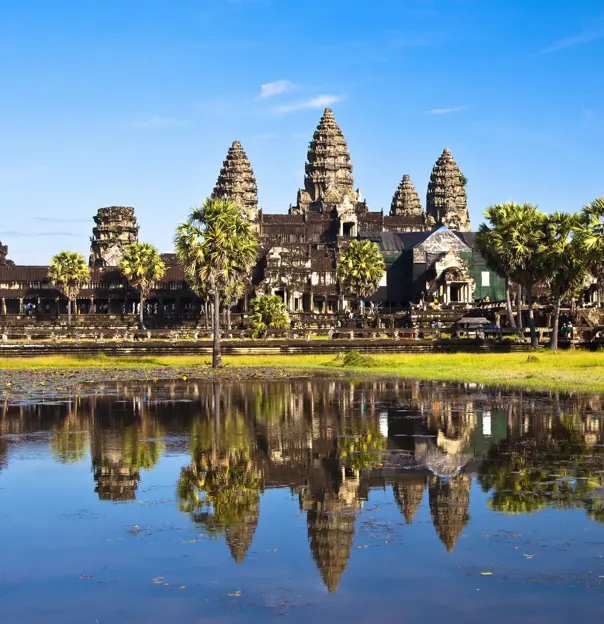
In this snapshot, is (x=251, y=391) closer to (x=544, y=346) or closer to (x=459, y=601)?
(x=459, y=601)

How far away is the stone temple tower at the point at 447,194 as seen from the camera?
188m

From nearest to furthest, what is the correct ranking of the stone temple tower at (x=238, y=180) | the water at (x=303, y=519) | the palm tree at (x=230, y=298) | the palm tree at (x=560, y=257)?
the water at (x=303, y=519) < the palm tree at (x=560, y=257) < the palm tree at (x=230, y=298) < the stone temple tower at (x=238, y=180)

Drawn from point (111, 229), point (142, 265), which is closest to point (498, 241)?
point (142, 265)

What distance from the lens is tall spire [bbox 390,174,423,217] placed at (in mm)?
195125

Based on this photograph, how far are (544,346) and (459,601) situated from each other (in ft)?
213

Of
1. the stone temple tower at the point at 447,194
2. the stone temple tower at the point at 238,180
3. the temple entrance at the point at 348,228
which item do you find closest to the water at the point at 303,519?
the temple entrance at the point at 348,228

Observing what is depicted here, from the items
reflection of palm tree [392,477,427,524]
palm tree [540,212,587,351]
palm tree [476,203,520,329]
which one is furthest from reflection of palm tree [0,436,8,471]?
palm tree [476,203,520,329]

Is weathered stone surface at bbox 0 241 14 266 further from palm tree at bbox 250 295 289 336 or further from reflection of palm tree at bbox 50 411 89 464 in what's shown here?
reflection of palm tree at bbox 50 411 89 464

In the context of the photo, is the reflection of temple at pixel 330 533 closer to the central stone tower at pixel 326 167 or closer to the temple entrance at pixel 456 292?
the temple entrance at pixel 456 292

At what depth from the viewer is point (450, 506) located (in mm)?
18109

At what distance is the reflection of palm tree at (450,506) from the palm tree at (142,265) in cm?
9894

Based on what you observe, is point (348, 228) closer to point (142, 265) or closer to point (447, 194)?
point (447, 194)

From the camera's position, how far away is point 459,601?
1284cm

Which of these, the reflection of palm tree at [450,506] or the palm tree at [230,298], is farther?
the palm tree at [230,298]
